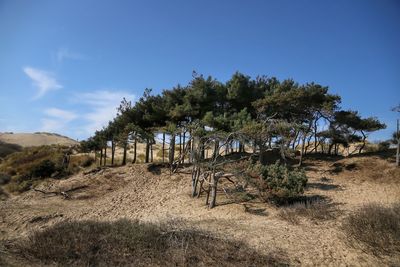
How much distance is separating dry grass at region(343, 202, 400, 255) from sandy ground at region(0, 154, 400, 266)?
332 millimetres

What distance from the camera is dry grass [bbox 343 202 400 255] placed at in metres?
9.37

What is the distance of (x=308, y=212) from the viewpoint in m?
12.7

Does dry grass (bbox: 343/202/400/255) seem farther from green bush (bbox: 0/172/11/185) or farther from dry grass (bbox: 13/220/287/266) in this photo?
green bush (bbox: 0/172/11/185)

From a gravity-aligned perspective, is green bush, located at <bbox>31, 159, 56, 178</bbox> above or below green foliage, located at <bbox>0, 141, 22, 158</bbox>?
below

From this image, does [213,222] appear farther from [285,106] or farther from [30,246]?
[285,106]

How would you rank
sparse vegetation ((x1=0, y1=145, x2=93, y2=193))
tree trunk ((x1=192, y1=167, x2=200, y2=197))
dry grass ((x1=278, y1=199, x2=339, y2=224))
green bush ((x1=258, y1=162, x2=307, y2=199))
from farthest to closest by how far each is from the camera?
1. sparse vegetation ((x1=0, y1=145, x2=93, y2=193))
2. tree trunk ((x1=192, y1=167, x2=200, y2=197))
3. green bush ((x1=258, y1=162, x2=307, y2=199))
4. dry grass ((x1=278, y1=199, x2=339, y2=224))

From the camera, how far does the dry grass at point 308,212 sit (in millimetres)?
12375

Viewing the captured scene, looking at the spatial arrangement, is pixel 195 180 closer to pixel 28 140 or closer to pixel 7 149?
pixel 7 149

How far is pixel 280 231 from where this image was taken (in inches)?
439

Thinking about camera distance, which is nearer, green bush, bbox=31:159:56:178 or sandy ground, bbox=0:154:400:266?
sandy ground, bbox=0:154:400:266

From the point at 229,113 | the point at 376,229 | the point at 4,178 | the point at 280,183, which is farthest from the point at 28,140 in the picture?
the point at 376,229

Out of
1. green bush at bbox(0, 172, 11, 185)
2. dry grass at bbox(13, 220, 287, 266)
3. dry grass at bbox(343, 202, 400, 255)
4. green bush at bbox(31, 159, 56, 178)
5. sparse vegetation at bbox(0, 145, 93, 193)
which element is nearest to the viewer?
dry grass at bbox(13, 220, 287, 266)

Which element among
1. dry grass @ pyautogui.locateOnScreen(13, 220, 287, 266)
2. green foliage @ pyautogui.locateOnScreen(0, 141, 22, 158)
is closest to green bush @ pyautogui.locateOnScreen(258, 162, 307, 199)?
dry grass @ pyautogui.locateOnScreen(13, 220, 287, 266)

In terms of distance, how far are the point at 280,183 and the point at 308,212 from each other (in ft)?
7.69
